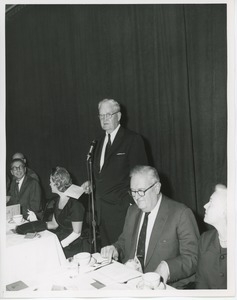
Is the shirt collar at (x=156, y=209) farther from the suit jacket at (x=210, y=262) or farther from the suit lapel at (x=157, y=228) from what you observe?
the suit jacket at (x=210, y=262)

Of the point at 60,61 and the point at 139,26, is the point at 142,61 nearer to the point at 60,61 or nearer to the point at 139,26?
the point at 139,26

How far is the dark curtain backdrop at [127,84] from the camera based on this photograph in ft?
6.88

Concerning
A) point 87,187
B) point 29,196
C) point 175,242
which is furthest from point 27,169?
point 175,242

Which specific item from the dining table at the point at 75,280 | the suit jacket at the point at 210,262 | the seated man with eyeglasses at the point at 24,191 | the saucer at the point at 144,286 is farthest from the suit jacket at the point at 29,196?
the suit jacket at the point at 210,262

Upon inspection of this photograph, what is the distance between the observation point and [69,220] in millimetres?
2535

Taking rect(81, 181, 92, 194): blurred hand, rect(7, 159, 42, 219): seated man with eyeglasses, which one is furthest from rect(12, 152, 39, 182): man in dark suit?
rect(81, 181, 92, 194): blurred hand

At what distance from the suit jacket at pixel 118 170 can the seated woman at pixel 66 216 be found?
0.24 meters

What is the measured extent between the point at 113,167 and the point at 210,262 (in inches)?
38.0

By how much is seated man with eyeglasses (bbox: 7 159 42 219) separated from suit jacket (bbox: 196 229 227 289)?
4.24 ft

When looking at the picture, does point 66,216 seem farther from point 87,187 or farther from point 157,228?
point 157,228

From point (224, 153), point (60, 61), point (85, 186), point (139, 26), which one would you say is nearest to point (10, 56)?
point (60, 61)

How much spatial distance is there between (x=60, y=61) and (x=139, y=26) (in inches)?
29.8

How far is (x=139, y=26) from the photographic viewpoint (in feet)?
7.52

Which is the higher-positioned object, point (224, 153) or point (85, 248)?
point (224, 153)
